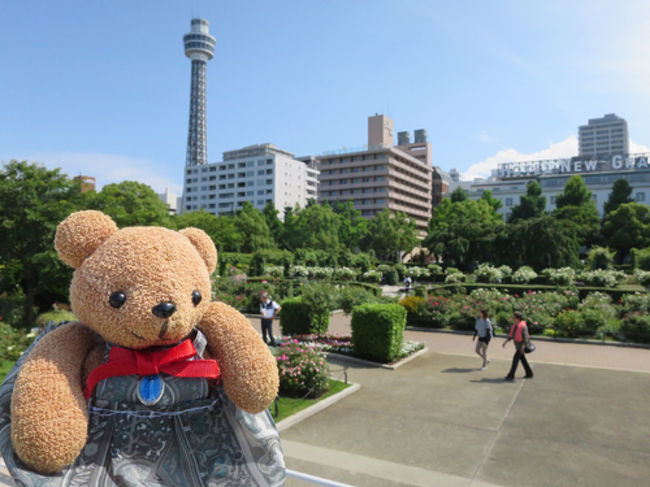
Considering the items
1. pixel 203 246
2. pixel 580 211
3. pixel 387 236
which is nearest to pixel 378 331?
pixel 203 246

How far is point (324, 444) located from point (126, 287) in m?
4.83

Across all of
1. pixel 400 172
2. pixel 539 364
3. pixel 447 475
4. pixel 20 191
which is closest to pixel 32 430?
pixel 447 475

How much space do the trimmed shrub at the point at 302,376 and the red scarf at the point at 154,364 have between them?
19.1ft

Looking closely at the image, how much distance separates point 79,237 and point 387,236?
61.2 metres

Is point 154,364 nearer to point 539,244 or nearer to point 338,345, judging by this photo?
point 338,345

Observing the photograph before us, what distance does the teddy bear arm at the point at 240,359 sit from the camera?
115 inches

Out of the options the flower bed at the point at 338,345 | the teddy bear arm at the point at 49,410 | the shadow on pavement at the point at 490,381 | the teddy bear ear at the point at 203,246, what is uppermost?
the teddy bear ear at the point at 203,246

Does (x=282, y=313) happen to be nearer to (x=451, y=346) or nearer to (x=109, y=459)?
(x=451, y=346)

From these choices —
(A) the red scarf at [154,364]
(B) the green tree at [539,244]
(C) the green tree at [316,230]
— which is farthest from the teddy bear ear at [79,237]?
(C) the green tree at [316,230]

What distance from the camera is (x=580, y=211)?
204 ft

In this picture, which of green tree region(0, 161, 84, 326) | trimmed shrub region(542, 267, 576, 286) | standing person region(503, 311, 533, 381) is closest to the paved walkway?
standing person region(503, 311, 533, 381)

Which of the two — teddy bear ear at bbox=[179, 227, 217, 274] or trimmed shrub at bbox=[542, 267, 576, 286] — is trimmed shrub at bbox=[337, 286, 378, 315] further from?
trimmed shrub at bbox=[542, 267, 576, 286]

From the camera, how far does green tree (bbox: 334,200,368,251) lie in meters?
64.9

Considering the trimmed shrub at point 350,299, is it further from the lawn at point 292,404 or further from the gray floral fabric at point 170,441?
the gray floral fabric at point 170,441
